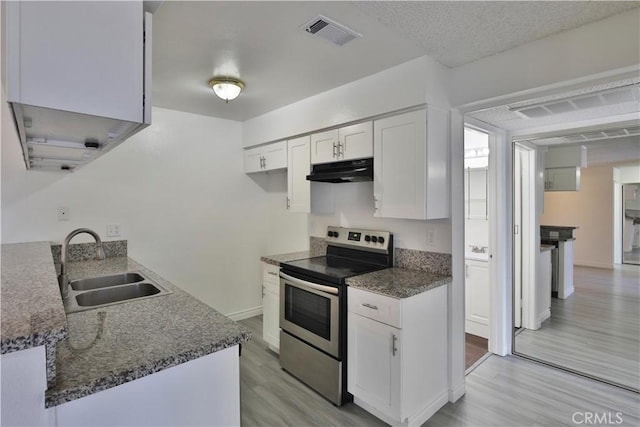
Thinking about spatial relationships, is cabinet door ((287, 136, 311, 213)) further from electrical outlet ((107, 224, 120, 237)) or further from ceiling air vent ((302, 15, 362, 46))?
electrical outlet ((107, 224, 120, 237))

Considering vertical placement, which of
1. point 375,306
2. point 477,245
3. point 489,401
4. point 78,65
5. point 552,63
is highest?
point 552,63

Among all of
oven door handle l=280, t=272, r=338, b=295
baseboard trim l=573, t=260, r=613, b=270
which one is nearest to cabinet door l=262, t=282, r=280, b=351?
oven door handle l=280, t=272, r=338, b=295

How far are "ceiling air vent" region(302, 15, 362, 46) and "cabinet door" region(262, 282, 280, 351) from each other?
2.03 meters

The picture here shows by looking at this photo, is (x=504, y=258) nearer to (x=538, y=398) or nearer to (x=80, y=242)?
(x=538, y=398)

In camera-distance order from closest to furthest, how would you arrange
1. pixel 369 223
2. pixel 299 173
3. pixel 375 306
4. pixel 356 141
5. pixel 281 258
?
pixel 375 306, pixel 356 141, pixel 369 223, pixel 281 258, pixel 299 173

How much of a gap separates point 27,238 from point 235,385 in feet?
8.29

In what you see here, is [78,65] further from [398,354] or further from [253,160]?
[253,160]

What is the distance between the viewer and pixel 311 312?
2492 mm

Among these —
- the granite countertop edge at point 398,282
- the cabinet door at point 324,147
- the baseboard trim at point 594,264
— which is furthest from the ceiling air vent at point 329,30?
the baseboard trim at point 594,264

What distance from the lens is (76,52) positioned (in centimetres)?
98

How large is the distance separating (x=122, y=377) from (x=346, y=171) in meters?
2.00

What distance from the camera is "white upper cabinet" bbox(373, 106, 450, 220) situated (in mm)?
2170

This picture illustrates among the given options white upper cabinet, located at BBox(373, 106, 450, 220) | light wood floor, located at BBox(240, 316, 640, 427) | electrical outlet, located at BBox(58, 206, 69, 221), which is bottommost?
light wood floor, located at BBox(240, 316, 640, 427)

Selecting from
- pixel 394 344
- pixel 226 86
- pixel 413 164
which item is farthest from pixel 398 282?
pixel 226 86
